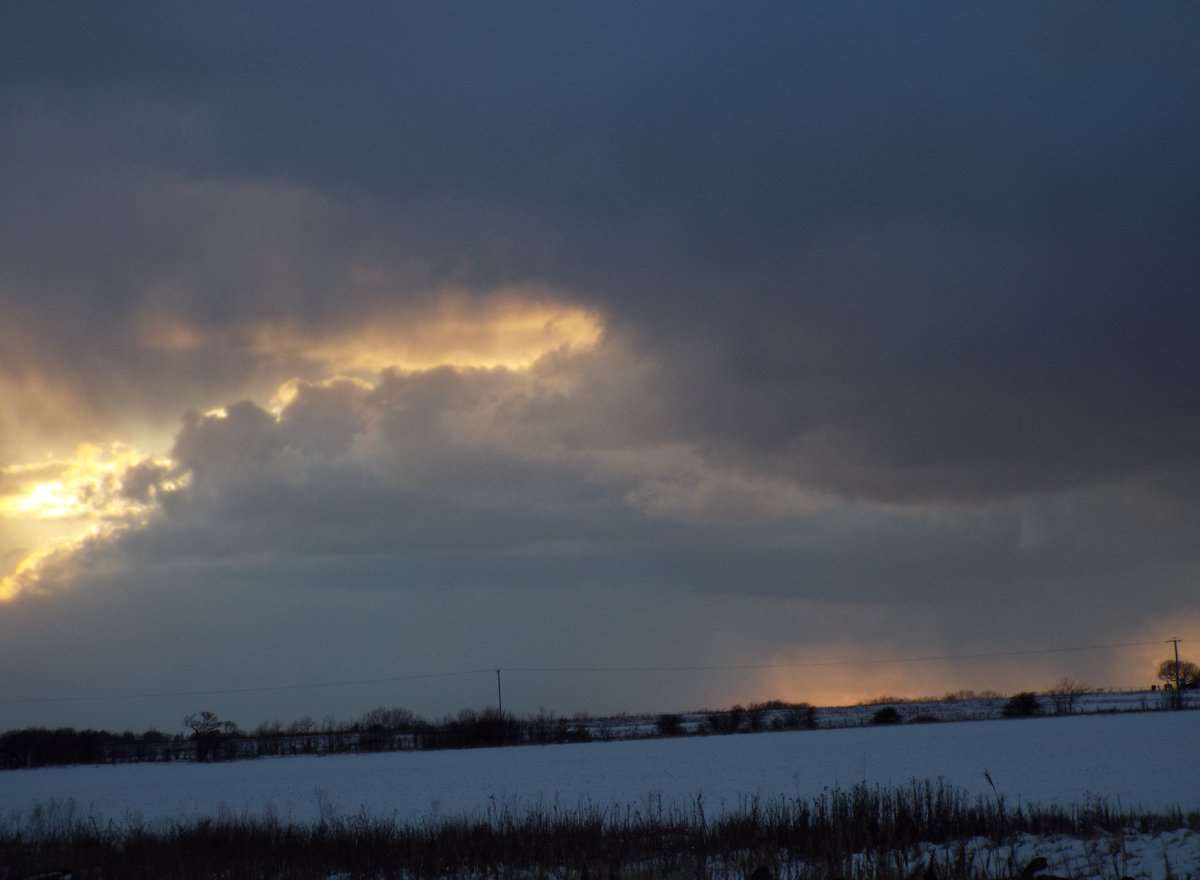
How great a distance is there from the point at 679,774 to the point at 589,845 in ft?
96.2

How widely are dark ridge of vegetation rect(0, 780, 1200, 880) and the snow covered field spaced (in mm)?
6851

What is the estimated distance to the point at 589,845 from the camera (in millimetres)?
26250

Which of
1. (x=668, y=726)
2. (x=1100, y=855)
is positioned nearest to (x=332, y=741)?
(x=668, y=726)

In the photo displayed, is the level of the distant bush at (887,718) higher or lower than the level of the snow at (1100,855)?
lower

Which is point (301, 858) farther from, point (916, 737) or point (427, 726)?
point (427, 726)

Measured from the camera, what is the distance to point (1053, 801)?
33469 millimetres

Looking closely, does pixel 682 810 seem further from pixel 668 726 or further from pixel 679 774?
pixel 668 726

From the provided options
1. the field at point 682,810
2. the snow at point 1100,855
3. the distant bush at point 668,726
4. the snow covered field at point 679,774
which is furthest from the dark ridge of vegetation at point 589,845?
the distant bush at point 668,726

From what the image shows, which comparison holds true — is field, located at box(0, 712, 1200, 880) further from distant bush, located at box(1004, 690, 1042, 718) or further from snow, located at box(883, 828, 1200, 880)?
distant bush, located at box(1004, 690, 1042, 718)

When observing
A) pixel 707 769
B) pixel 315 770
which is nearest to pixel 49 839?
pixel 707 769

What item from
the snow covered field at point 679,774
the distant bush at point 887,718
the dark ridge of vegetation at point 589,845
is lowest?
the distant bush at point 887,718

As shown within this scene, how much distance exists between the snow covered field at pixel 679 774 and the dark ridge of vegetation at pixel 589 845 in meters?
6.85

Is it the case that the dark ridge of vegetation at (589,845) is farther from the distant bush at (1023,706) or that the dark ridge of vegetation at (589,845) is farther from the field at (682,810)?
the distant bush at (1023,706)

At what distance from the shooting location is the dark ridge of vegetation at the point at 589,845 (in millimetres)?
23219
